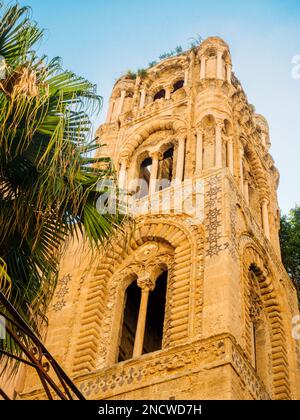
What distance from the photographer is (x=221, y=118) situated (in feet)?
59.2

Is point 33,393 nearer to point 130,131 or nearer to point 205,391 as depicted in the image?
point 205,391

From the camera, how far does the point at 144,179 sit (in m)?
19.6

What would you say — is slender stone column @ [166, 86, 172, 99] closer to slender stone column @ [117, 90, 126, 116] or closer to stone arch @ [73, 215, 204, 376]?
slender stone column @ [117, 90, 126, 116]

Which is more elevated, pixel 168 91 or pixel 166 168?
pixel 168 91

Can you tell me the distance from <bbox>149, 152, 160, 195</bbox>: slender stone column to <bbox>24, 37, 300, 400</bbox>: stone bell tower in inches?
2.1

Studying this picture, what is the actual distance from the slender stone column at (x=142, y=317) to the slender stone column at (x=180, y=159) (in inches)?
146

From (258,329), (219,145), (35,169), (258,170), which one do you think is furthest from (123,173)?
(35,169)

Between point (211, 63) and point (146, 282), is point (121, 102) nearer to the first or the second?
point (211, 63)

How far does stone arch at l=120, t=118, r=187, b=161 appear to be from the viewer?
18984 mm

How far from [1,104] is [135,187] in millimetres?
11982

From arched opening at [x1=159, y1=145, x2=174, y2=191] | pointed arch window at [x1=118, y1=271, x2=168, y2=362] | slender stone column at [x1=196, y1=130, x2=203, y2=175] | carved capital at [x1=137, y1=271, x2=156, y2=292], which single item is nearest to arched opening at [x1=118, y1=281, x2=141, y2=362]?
pointed arch window at [x1=118, y1=271, x2=168, y2=362]

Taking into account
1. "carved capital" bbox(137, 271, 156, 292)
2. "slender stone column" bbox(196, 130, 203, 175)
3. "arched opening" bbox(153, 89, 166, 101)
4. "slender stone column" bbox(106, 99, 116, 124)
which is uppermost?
"arched opening" bbox(153, 89, 166, 101)

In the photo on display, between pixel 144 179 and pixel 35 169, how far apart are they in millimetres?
13306

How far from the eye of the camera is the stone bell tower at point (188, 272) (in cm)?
1062
